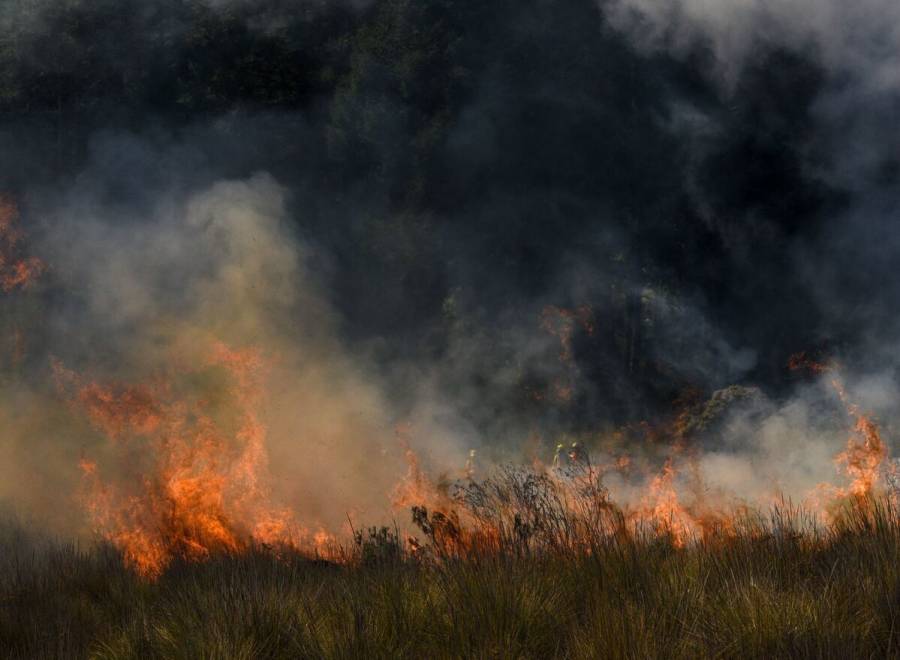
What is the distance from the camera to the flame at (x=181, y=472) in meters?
10.2

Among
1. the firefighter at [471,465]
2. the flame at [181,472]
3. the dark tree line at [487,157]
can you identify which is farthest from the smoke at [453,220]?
the flame at [181,472]

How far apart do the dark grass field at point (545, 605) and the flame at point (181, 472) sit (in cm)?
272

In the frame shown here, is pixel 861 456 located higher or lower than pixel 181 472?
lower

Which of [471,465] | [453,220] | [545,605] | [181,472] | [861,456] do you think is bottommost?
[545,605]

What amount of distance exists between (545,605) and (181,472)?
8.28 meters

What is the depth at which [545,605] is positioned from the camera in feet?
14.5

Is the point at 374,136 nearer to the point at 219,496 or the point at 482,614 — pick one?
the point at 219,496

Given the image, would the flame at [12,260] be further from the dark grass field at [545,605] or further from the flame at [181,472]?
the dark grass field at [545,605]

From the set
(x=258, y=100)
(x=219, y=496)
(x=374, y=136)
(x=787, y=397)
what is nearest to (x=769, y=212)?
(x=787, y=397)

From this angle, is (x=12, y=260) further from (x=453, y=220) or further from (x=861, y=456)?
(x=861, y=456)

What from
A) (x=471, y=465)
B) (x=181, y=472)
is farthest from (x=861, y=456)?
(x=181, y=472)

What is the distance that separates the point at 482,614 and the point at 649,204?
17.7 meters

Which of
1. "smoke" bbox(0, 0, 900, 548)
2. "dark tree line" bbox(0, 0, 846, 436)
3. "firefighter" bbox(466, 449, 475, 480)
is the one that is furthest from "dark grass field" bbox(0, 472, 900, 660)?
"dark tree line" bbox(0, 0, 846, 436)

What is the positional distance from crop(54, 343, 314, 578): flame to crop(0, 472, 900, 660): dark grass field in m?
2.72
